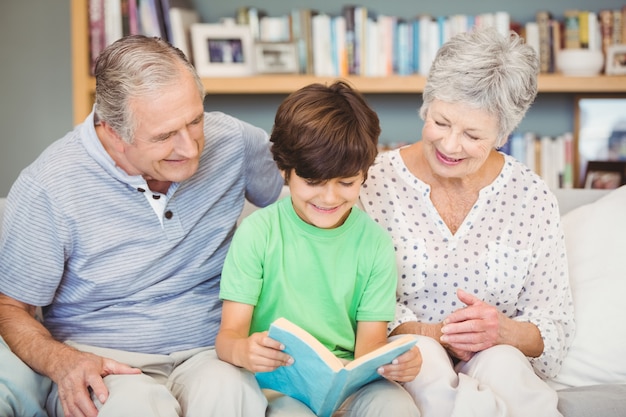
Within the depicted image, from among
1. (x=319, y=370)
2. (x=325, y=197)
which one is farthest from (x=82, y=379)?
(x=325, y=197)

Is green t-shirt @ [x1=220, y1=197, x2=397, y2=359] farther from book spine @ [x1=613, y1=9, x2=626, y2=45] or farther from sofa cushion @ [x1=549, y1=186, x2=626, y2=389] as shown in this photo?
book spine @ [x1=613, y1=9, x2=626, y2=45]

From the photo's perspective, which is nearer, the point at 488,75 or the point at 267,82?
the point at 488,75

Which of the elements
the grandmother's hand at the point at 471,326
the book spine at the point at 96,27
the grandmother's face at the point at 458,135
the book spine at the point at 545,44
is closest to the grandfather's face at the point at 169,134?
the grandmother's face at the point at 458,135

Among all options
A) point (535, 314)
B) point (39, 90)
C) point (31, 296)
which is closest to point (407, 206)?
point (535, 314)

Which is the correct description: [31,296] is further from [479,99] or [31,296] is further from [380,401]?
[479,99]

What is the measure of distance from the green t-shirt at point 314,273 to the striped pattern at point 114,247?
18 cm

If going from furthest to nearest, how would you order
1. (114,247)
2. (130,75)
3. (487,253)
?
1. (487,253)
2. (114,247)
3. (130,75)

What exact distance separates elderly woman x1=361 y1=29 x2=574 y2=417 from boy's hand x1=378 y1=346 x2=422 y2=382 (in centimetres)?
14

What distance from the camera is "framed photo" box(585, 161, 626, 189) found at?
3.26 meters

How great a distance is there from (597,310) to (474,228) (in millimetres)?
372

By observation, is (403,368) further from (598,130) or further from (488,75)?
(598,130)

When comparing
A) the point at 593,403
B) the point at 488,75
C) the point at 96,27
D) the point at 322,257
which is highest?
the point at 96,27

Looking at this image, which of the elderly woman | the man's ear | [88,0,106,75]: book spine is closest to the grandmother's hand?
the elderly woman

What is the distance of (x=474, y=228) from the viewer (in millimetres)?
1888
